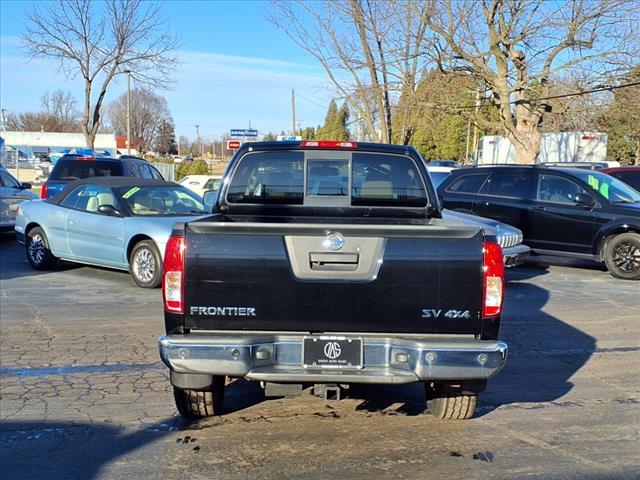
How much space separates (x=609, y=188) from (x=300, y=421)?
343 inches

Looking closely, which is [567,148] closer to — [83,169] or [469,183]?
[469,183]

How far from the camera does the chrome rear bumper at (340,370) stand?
12.2ft

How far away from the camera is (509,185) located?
1209 centimetres

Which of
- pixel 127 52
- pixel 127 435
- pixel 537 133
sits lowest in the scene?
pixel 127 435

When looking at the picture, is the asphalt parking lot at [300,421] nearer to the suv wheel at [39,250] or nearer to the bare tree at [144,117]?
the suv wheel at [39,250]

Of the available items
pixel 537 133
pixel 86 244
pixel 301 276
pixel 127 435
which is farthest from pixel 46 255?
pixel 537 133

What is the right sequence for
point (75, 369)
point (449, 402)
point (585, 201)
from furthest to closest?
1. point (585, 201)
2. point (75, 369)
3. point (449, 402)

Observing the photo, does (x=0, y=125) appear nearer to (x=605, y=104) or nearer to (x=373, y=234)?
(x=605, y=104)

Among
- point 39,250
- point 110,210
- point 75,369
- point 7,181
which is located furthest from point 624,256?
point 7,181

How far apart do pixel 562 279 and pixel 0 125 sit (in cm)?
8921

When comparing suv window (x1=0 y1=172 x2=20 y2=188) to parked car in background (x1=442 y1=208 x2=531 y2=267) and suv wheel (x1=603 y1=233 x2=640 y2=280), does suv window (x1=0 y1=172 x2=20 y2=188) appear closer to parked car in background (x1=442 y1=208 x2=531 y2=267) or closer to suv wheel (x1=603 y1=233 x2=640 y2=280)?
parked car in background (x1=442 y1=208 x2=531 y2=267)

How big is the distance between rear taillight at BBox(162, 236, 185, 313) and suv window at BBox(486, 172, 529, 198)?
30.3 feet

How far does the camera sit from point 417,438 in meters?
4.40

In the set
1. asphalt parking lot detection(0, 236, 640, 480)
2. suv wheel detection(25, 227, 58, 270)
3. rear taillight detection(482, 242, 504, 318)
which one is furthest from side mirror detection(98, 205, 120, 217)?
rear taillight detection(482, 242, 504, 318)
